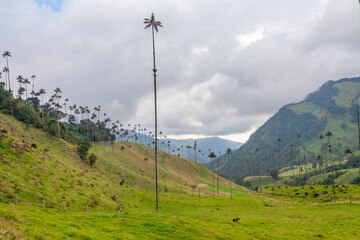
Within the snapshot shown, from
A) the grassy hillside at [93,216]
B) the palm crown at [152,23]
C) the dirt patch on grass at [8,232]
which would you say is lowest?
the grassy hillside at [93,216]

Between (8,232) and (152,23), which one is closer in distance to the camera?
(8,232)

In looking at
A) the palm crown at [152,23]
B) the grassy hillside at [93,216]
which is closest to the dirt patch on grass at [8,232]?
the grassy hillside at [93,216]

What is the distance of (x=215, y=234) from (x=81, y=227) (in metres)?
19.2

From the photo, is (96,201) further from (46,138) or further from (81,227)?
(46,138)

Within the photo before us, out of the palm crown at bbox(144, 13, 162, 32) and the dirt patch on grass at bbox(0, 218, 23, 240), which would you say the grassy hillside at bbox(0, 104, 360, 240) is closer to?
the dirt patch on grass at bbox(0, 218, 23, 240)

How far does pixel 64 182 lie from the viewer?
222 feet

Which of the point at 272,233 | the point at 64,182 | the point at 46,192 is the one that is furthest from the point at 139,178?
the point at 272,233

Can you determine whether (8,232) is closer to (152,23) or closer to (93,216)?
(93,216)

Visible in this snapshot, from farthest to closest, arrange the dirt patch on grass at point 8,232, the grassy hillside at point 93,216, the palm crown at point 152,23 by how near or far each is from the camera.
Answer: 1. the palm crown at point 152,23
2. the grassy hillside at point 93,216
3. the dirt patch on grass at point 8,232

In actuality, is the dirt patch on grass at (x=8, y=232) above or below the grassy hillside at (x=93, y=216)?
above

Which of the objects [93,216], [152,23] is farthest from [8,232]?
[152,23]

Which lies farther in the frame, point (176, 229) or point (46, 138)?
point (46, 138)

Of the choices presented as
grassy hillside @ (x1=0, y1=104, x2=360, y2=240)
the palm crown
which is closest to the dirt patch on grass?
grassy hillside @ (x1=0, y1=104, x2=360, y2=240)

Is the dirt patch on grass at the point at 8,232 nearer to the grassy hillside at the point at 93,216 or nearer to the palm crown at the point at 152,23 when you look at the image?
the grassy hillside at the point at 93,216
